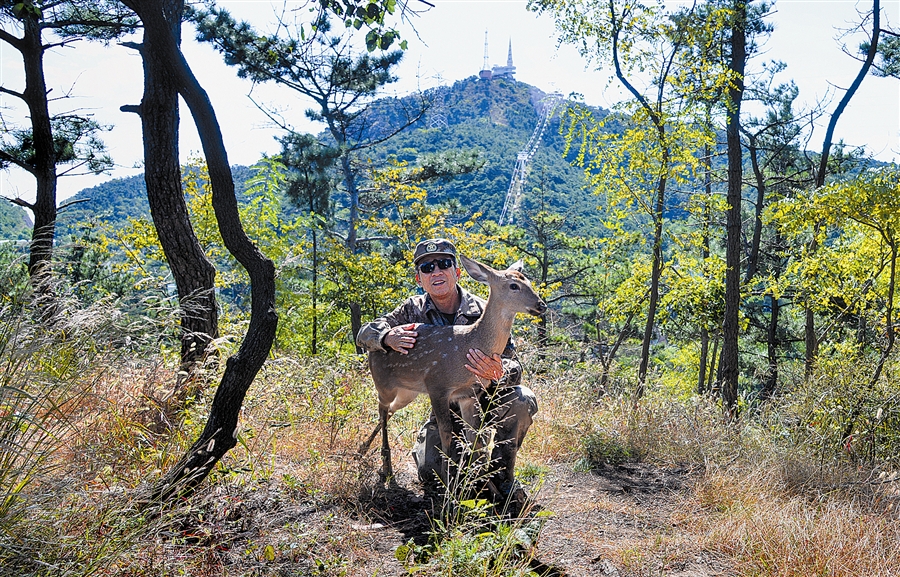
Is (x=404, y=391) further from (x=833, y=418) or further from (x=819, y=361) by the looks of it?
(x=819, y=361)

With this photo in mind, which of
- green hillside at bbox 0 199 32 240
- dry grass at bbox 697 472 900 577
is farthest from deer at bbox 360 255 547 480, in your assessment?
green hillside at bbox 0 199 32 240

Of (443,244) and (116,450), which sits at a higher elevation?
(443,244)

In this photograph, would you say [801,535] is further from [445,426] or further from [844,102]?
[844,102]

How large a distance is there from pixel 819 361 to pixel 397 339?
437 centimetres

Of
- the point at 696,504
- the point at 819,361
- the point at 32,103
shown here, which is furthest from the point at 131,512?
the point at 32,103

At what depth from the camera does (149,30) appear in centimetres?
364

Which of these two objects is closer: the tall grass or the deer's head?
the tall grass

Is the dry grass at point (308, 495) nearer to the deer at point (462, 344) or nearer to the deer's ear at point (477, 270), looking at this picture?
the deer at point (462, 344)

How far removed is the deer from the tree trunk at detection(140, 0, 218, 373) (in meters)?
2.18

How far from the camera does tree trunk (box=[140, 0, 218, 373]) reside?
5.53m

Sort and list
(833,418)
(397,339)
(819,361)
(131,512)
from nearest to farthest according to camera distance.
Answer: (131,512), (397,339), (833,418), (819,361)

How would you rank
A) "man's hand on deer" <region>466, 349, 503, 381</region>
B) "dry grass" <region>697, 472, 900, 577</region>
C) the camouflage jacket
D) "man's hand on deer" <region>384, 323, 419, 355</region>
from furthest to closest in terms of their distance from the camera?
1. the camouflage jacket
2. "man's hand on deer" <region>384, 323, 419, 355</region>
3. "man's hand on deer" <region>466, 349, 503, 381</region>
4. "dry grass" <region>697, 472, 900, 577</region>

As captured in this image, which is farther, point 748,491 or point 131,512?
point 748,491

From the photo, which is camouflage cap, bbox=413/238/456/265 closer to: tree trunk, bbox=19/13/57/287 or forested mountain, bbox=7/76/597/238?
forested mountain, bbox=7/76/597/238
